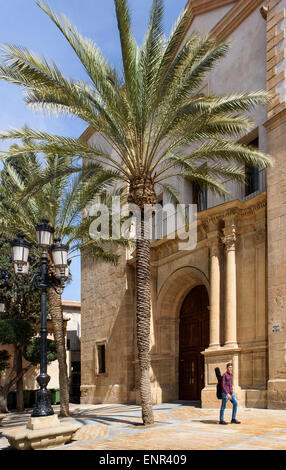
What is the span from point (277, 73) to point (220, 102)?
13.3 feet

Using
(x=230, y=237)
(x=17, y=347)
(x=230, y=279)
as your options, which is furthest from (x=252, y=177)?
(x=17, y=347)

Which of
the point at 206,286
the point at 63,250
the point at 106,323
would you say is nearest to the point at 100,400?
the point at 106,323

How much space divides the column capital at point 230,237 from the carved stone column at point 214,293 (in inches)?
21.2

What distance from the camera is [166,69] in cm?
1351

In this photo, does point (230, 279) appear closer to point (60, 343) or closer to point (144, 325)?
point (144, 325)

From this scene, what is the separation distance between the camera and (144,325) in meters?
13.1

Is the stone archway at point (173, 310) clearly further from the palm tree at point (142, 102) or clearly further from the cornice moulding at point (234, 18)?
the cornice moulding at point (234, 18)

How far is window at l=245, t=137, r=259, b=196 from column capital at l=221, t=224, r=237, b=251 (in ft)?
5.78

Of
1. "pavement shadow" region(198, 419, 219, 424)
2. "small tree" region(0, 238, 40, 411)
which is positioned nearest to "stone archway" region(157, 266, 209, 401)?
"pavement shadow" region(198, 419, 219, 424)

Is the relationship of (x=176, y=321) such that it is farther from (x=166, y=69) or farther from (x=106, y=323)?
(x=166, y=69)

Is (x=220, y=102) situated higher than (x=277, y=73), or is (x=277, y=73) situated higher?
(x=277, y=73)

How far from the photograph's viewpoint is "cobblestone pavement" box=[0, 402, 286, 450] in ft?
30.5

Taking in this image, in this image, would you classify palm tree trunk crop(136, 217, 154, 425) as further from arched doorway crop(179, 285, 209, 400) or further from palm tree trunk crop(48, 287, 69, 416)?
Answer: arched doorway crop(179, 285, 209, 400)

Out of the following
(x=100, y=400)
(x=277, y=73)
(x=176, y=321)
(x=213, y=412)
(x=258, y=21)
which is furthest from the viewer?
(x=100, y=400)
